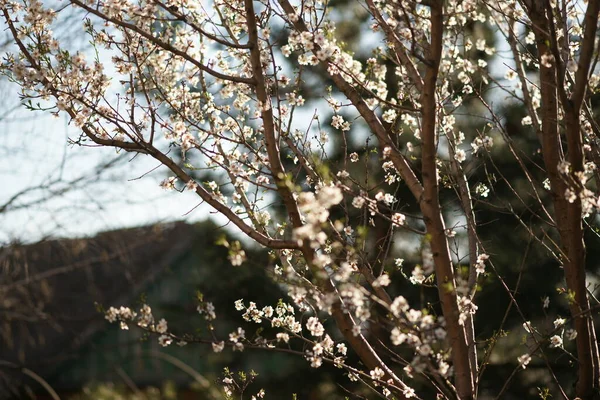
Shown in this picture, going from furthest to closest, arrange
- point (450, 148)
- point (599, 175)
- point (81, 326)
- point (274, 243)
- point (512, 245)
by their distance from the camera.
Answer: point (81, 326) < point (512, 245) < point (450, 148) < point (599, 175) < point (274, 243)

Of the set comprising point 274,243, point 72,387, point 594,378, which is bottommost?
point 72,387

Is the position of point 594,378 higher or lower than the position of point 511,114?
lower

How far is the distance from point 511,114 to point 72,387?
6462 millimetres

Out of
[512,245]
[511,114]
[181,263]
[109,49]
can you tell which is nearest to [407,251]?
[512,245]

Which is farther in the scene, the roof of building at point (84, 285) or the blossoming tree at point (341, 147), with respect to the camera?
the roof of building at point (84, 285)

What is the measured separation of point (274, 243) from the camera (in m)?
2.46

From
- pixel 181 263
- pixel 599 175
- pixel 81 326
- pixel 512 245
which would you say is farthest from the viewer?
pixel 181 263

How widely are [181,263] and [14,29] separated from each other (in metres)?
7.16

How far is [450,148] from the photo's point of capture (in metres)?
3.22

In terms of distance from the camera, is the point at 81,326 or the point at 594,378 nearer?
the point at 594,378

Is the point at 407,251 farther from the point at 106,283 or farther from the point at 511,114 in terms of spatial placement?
the point at 106,283

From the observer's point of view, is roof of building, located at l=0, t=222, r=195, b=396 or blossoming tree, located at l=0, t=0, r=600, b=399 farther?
roof of building, located at l=0, t=222, r=195, b=396

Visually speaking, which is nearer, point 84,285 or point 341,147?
point 341,147

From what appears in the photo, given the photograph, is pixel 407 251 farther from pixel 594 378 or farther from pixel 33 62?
pixel 33 62
